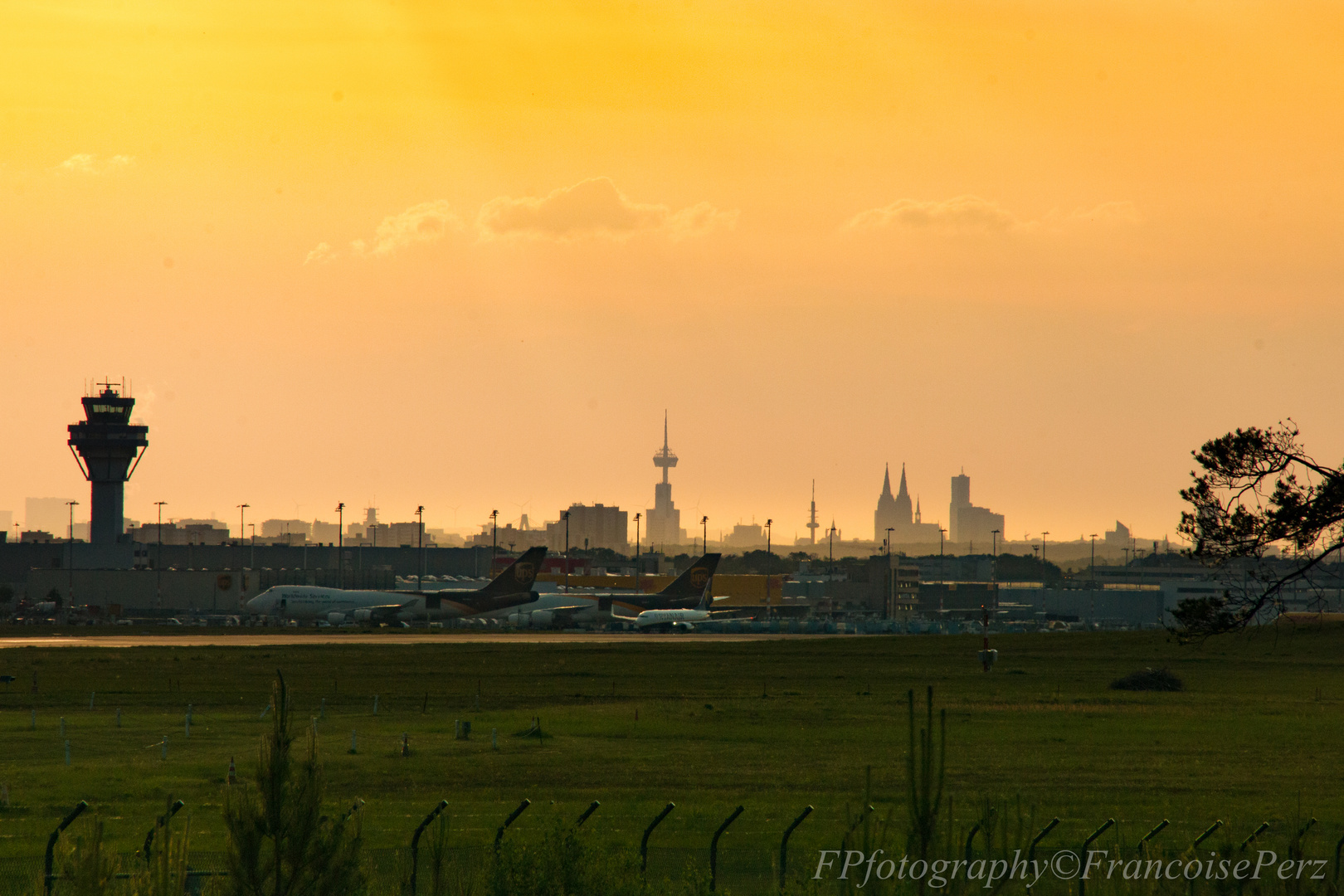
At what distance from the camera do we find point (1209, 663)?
83.9m

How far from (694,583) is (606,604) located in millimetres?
13334

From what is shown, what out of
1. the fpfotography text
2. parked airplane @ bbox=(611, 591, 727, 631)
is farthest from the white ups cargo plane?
the fpfotography text

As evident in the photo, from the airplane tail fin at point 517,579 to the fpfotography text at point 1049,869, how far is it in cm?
12217

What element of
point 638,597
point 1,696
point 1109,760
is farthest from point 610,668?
point 638,597

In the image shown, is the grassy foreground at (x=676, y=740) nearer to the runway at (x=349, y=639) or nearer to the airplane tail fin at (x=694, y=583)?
the runway at (x=349, y=639)

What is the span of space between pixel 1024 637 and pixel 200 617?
97.6m

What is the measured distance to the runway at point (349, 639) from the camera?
9962cm

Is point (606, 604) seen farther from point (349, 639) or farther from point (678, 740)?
point (678, 740)

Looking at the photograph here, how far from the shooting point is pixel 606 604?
6004 inches

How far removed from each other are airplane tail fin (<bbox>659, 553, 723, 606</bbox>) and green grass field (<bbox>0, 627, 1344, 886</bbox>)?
73.9m

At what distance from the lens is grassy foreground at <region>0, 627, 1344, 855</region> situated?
29.0 metres

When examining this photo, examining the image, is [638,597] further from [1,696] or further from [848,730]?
[848,730]

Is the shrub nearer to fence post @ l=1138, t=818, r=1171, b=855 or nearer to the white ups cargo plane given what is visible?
fence post @ l=1138, t=818, r=1171, b=855

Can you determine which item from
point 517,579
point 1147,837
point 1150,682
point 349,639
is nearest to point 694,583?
point 517,579
